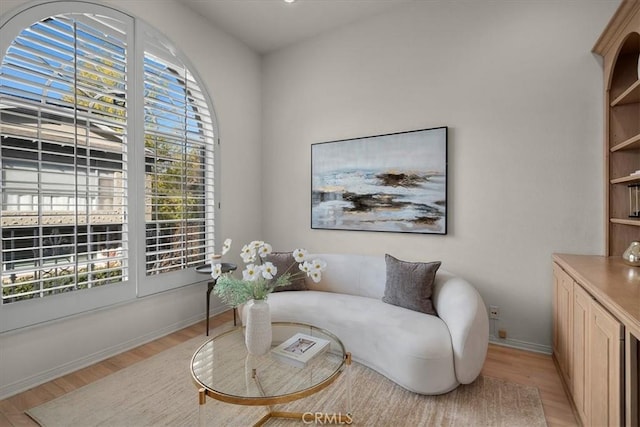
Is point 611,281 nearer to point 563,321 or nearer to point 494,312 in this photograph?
point 563,321

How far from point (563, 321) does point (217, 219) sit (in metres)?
3.21

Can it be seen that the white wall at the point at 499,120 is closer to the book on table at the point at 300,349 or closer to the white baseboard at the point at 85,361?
the book on table at the point at 300,349

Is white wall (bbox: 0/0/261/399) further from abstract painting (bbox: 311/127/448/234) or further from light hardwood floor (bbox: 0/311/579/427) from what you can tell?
abstract painting (bbox: 311/127/448/234)

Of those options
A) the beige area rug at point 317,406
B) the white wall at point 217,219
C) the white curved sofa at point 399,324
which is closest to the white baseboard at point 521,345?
the beige area rug at point 317,406

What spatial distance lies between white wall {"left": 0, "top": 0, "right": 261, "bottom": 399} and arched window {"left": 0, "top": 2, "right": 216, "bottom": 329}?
0.49ft

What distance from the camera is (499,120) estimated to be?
270cm

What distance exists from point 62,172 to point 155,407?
176 cm

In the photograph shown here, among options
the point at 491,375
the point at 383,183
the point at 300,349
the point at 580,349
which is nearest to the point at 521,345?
the point at 491,375

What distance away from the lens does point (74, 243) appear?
2305mm

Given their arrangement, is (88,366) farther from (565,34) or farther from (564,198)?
(565,34)

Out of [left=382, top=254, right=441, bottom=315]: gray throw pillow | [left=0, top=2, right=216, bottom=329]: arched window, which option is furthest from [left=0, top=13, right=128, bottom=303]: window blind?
[left=382, top=254, right=441, bottom=315]: gray throw pillow

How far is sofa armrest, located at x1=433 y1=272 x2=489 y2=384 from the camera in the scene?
195 centimetres

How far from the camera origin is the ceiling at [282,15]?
10.3 ft

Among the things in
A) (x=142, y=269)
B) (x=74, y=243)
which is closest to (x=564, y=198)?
(x=142, y=269)
